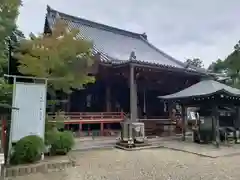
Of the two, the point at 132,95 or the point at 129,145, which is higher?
the point at 132,95

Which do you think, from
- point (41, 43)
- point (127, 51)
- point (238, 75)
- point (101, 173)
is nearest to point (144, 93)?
point (127, 51)

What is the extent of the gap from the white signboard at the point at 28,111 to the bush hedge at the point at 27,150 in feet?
0.94

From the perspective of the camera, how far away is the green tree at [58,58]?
6.46 metres

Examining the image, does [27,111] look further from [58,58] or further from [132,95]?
[132,95]

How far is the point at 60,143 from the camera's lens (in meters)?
6.30

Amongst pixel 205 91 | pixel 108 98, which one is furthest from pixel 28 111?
pixel 205 91

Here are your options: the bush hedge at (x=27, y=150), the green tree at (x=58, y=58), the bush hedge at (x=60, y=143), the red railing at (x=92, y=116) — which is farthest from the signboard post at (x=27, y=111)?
the red railing at (x=92, y=116)

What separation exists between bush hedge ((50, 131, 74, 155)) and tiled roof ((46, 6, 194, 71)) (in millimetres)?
8041

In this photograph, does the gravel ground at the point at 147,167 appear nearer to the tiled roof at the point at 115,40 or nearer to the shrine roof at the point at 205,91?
the shrine roof at the point at 205,91

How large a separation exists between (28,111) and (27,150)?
0.99 m

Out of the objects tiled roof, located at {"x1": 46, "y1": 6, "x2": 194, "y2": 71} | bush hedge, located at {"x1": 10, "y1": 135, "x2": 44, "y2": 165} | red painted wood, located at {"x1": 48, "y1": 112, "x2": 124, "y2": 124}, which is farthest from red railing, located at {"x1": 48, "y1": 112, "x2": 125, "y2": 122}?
bush hedge, located at {"x1": 10, "y1": 135, "x2": 44, "y2": 165}

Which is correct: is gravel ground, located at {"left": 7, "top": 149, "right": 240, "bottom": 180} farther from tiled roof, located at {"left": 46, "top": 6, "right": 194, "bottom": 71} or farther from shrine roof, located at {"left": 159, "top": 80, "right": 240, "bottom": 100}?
tiled roof, located at {"left": 46, "top": 6, "right": 194, "bottom": 71}

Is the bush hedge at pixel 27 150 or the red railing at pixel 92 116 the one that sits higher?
the red railing at pixel 92 116

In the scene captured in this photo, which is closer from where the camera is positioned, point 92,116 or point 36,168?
point 36,168
